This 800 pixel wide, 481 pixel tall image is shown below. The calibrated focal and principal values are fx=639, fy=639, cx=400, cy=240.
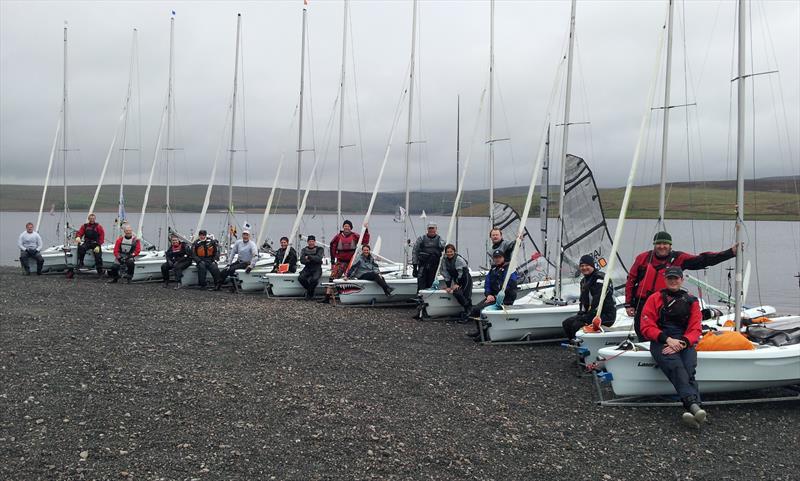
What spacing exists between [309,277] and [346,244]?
137 cm

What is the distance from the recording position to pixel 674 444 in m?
6.83

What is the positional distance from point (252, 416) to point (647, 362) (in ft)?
15.5

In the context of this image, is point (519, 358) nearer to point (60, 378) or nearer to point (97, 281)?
point (60, 378)

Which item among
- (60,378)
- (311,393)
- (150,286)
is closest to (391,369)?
(311,393)

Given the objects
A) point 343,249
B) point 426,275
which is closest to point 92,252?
point 343,249

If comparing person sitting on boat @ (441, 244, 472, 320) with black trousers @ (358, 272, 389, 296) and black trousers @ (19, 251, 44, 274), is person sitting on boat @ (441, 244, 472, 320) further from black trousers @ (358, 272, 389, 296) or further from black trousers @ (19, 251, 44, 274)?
black trousers @ (19, 251, 44, 274)

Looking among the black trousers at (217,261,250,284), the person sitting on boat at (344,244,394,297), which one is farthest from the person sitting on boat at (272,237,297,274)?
the person sitting on boat at (344,244,394,297)

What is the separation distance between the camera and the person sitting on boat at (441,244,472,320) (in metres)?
14.0

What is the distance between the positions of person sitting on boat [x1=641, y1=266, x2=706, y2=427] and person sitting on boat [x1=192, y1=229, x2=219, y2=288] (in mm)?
14110

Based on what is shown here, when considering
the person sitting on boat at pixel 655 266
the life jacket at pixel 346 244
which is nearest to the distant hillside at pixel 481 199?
the life jacket at pixel 346 244

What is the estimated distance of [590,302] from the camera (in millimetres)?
10219

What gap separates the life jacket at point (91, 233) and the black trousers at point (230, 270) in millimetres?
4936

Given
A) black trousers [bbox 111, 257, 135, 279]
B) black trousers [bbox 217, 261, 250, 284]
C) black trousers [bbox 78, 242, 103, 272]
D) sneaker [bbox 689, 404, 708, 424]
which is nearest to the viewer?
sneaker [bbox 689, 404, 708, 424]

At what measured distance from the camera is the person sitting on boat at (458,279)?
14.0m
